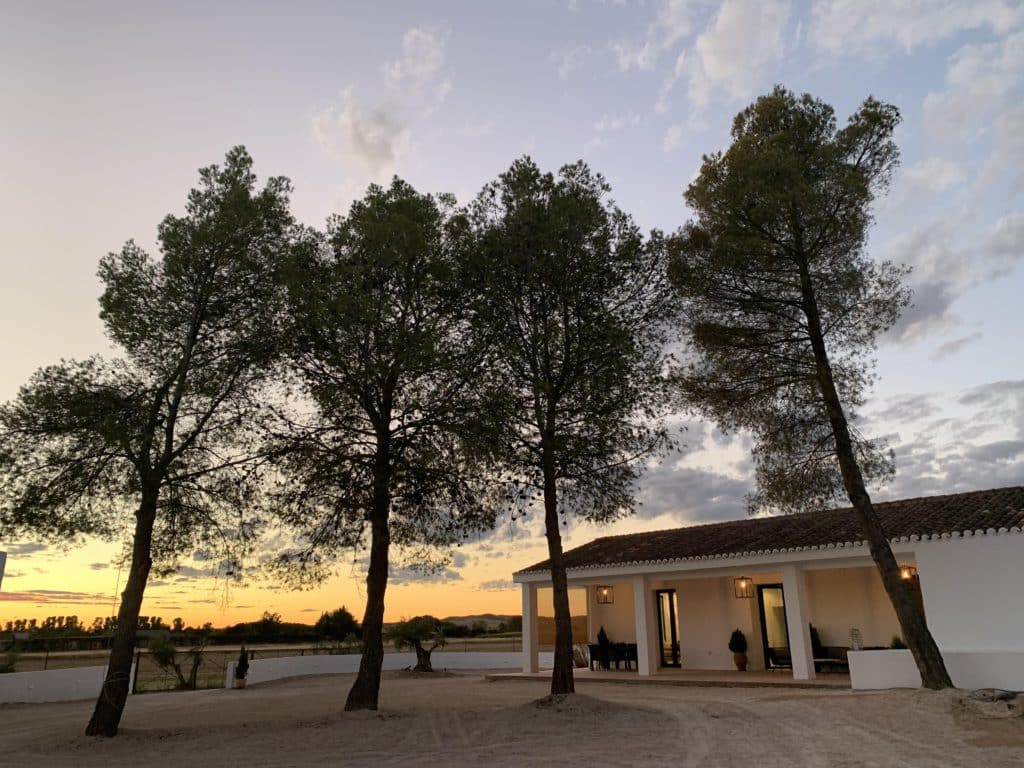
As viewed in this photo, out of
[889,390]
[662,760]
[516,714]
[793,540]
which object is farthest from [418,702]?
[889,390]

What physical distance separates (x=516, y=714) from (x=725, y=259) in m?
9.35

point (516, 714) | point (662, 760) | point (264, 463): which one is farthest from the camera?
point (264, 463)

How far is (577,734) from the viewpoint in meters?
10.1

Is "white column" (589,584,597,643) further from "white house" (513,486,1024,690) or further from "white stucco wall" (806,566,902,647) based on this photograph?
"white stucco wall" (806,566,902,647)

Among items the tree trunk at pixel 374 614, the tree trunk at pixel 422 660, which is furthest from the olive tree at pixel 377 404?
the tree trunk at pixel 422 660

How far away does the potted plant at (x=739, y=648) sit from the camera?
18.1 m

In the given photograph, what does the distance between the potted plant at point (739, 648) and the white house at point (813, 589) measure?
0.34 meters

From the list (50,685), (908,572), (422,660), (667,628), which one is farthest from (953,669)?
(50,685)

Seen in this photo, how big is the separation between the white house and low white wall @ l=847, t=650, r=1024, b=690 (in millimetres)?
18

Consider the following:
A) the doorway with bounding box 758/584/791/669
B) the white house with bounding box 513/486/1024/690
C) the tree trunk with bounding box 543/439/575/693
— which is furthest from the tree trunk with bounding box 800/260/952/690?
the doorway with bounding box 758/584/791/669

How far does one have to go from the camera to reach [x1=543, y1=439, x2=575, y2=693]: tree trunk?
1234cm

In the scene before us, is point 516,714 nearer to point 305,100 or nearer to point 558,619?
point 558,619

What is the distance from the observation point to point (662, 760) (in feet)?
26.8

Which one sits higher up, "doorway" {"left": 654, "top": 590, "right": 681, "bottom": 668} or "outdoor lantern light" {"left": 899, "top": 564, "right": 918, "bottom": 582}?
"outdoor lantern light" {"left": 899, "top": 564, "right": 918, "bottom": 582}
